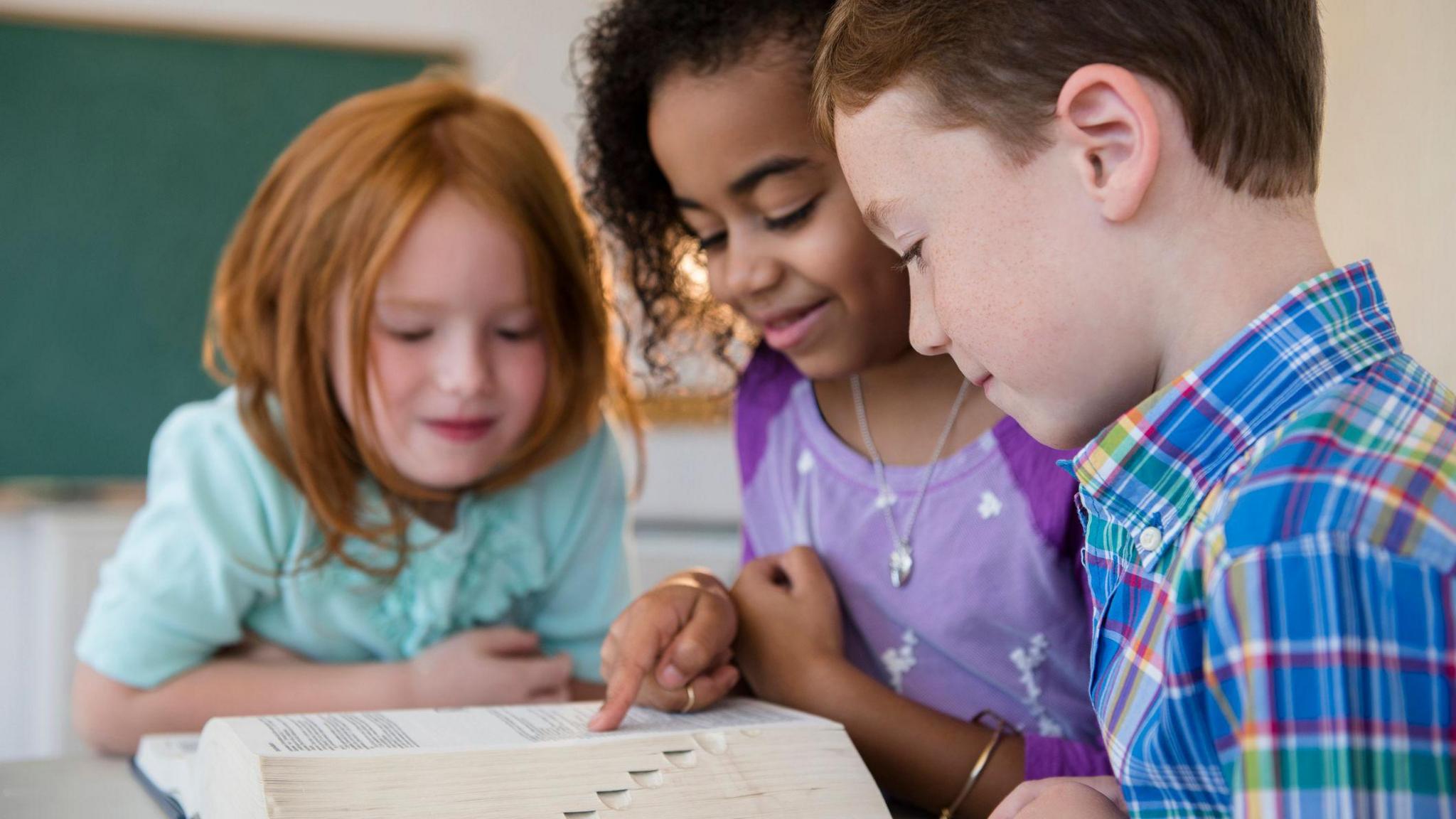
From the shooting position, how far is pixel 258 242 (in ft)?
3.74

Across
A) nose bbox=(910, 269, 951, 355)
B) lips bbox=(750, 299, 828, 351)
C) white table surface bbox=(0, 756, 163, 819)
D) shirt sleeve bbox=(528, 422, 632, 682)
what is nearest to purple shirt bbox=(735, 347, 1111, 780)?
lips bbox=(750, 299, 828, 351)

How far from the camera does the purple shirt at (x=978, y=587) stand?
31.5 inches

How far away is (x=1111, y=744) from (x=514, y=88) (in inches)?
87.1

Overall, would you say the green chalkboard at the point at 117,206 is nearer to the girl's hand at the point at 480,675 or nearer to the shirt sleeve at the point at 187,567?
the shirt sleeve at the point at 187,567

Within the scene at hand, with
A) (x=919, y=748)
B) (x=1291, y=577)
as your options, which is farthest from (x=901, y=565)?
(x=1291, y=577)

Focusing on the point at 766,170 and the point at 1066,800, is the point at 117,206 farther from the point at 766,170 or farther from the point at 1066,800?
the point at 1066,800

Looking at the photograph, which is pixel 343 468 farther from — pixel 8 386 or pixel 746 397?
pixel 8 386

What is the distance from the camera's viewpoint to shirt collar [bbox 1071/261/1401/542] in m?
0.44

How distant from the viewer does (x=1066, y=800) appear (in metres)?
0.50

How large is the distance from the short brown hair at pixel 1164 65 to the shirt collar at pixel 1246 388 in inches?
2.5

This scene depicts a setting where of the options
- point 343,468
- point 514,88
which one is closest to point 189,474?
point 343,468

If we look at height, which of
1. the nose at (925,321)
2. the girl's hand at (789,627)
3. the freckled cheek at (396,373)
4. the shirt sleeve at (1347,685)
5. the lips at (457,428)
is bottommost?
the girl's hand at (789,627)

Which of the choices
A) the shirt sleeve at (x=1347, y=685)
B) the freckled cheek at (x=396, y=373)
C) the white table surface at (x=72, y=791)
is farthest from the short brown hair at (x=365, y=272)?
the shirt sleeve at (x=1347, y=685)

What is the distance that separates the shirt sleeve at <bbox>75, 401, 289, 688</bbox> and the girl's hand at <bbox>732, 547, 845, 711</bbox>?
0.46 m
